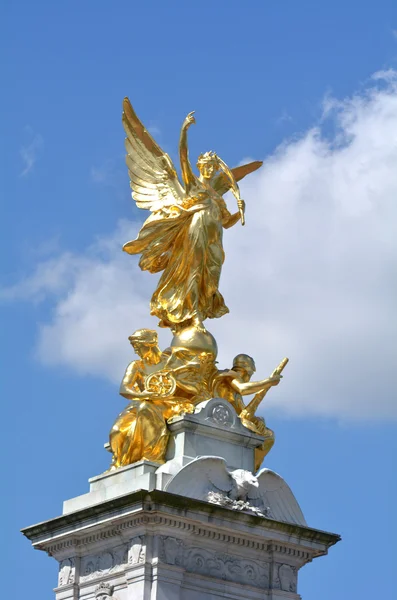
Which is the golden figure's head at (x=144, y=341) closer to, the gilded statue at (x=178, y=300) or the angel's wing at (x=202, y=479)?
the gilded statue at (x=178, y=300)

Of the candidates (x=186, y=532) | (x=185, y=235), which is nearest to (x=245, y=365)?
(x=185, y=235)

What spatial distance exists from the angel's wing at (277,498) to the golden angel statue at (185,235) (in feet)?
8.77

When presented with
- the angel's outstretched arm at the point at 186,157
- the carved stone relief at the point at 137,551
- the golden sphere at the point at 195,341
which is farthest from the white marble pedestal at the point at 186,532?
the angel's outstretched arm at the point at 186,157

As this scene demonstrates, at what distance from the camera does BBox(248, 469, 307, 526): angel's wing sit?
25609 mm

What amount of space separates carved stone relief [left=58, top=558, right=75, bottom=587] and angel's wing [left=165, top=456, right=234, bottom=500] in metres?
2.34

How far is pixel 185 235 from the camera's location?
27.0 m

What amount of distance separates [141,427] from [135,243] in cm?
338

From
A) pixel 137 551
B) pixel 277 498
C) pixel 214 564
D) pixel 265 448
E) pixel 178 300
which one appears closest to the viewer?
pixel 137 551

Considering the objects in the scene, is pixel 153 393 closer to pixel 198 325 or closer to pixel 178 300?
pixel 198 325

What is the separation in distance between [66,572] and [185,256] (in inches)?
216

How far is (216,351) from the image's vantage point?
26.5 m

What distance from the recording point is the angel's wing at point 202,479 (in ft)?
80.8

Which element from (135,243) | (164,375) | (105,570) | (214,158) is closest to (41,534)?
(105,570)

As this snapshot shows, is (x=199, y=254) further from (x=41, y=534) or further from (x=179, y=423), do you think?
(x=41, y=534)
